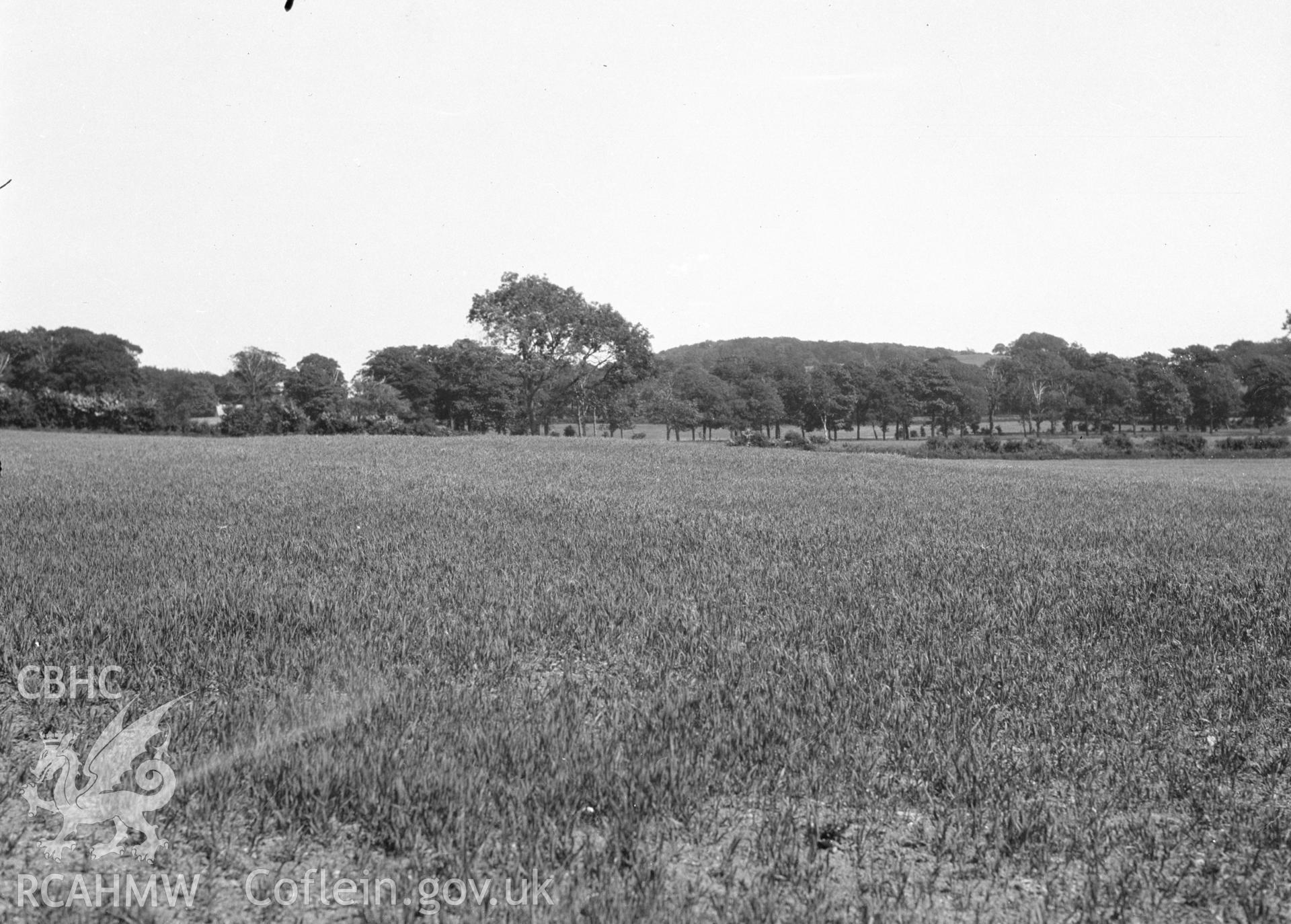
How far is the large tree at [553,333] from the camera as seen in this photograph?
61.7 metres

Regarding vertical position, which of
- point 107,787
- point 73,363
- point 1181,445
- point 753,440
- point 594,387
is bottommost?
point 107,787

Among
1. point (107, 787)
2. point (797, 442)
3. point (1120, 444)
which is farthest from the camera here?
point (1120, 444)

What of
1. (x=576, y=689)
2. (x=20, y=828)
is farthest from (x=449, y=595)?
(x=20, y=828)

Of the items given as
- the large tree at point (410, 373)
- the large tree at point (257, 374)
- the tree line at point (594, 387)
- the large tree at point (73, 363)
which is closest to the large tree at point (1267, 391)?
the tree line at point (594, 387)

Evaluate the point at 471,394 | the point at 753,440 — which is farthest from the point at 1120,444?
the point at 471,394

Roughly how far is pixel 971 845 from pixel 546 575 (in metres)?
4.92

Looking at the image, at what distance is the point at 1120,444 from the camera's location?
62.1 m

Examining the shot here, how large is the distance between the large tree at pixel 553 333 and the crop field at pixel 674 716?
52.9m

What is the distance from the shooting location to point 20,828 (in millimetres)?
3166

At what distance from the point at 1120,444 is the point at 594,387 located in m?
39.4
